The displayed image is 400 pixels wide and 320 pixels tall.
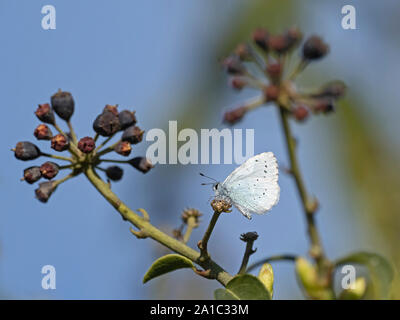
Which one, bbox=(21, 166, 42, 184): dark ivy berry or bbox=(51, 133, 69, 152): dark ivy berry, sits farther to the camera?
bbox=(21, 166, 42, 184): dark ivy berry

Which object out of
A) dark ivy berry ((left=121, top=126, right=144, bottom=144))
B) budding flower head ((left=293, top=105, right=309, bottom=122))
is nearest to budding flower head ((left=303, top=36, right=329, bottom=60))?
budding flower head ((left=293, top=105, right=309, bottom=122))

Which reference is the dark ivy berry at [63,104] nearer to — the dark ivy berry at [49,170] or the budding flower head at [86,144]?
the dark ivy berry at [49,170]

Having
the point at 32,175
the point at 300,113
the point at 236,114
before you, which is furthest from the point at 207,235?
the point at 32,175

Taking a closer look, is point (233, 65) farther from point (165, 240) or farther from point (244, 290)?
point (244, 290)

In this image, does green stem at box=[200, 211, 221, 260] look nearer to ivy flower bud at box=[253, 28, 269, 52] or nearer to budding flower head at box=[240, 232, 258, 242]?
budding flower head at box=[240, 232, 258, 242]

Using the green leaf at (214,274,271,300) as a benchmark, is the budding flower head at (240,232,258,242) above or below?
above

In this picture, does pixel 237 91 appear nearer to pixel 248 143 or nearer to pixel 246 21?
pixel 248 143
